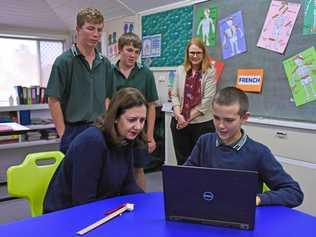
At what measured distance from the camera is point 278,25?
2.63 m

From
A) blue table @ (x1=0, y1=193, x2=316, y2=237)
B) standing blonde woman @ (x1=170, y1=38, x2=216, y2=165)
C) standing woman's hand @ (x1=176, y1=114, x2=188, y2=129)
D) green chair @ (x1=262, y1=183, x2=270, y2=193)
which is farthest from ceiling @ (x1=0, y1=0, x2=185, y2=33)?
blue table @ (x1=0, y1=193, x2=316, y2=237)

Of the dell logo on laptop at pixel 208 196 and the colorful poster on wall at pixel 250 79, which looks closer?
the dell logo on laptop at pixel 208 196

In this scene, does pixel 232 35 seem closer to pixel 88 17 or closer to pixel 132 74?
pixel 132 74

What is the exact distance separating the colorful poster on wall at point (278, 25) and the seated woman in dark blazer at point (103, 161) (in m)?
1.59

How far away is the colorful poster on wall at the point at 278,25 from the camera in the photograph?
2.54 meters

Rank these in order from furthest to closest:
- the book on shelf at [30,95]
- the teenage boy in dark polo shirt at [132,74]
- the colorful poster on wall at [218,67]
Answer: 1. the book on shelf at [30,95]
2. the colorful poster on wall at [218,67]
3. the teenage boy in dark polo shirt at [132,74]

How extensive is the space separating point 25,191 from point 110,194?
40 cm

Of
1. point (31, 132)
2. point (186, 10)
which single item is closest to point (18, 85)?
point (31, 132)

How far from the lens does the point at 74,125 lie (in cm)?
204

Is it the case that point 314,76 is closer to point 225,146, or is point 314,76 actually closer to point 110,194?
point 225,146

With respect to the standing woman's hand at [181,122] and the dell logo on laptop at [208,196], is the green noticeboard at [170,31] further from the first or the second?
the dell logo on laptop at [208,196]

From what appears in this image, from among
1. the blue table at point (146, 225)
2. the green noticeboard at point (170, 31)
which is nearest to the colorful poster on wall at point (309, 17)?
the green noticeboard at point (170, 31)

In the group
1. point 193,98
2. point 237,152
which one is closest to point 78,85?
point 237,152

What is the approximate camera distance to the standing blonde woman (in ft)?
9.25
